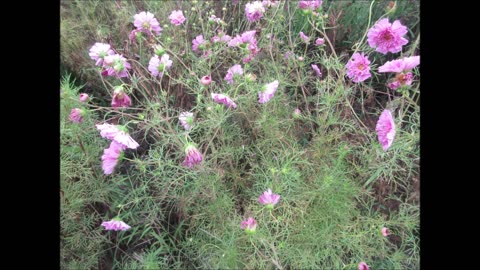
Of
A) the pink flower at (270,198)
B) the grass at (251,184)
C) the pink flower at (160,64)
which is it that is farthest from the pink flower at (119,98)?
the pink flower at (270,198)

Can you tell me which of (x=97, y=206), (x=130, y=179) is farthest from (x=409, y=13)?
(x=97, y=206)

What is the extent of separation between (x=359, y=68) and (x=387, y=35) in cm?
14

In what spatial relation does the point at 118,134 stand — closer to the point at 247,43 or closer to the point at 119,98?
the point at 119,98

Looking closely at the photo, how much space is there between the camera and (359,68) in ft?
4.66

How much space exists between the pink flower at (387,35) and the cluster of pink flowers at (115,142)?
817 mm

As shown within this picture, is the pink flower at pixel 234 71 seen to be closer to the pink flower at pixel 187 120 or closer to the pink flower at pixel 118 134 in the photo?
the pink flower at pixel 187 120

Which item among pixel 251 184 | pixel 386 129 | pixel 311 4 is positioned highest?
pixel 311 4

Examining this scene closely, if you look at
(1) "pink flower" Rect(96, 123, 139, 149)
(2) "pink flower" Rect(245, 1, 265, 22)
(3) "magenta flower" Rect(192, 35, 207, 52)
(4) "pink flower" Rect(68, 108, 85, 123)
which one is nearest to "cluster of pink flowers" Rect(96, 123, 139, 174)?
(1) "pink flower" Rect(96, 123, 139, 149)

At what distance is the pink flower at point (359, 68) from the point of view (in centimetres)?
141

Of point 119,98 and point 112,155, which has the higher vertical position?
point 119,98

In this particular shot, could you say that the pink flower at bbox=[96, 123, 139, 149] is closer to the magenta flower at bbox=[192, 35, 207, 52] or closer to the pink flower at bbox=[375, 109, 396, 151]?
the magenta flower at bbox=[192, 35, 207, 52]

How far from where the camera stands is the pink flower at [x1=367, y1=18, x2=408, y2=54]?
4.29ft

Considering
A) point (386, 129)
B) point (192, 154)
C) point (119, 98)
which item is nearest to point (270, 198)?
point (192, 154)

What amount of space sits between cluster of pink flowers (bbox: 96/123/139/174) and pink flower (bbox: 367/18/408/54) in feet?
2.68
